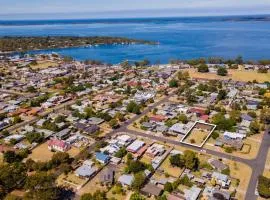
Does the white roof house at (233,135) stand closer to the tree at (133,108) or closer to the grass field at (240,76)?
the tree at (133,108)

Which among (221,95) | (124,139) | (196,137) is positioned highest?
(124,139)

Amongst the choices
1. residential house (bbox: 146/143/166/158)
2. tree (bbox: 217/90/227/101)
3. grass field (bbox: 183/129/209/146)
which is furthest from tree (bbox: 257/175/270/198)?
tree (bbox: 217/90/227/101)

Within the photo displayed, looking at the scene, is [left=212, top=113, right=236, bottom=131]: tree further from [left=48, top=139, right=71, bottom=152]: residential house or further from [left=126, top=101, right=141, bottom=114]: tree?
[left=48, top=139, right=71, bottom=152]: residential house

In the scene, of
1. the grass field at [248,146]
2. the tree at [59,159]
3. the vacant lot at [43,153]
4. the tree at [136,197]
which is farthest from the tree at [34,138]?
the grass field at [248,146]

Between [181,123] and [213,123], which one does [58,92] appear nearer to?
[181,123]

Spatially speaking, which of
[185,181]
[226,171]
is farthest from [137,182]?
[226,171]

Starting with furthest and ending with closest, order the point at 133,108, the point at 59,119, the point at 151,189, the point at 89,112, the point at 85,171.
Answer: the point at 133,108, the point at 89,112, the point at 59,119, the point at 85,171, the point at 151,189

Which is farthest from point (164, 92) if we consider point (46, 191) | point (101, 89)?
point (46, 191)

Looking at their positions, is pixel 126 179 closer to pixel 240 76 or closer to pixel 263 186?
pixel 263 186

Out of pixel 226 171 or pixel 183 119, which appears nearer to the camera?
pixel 226 171
